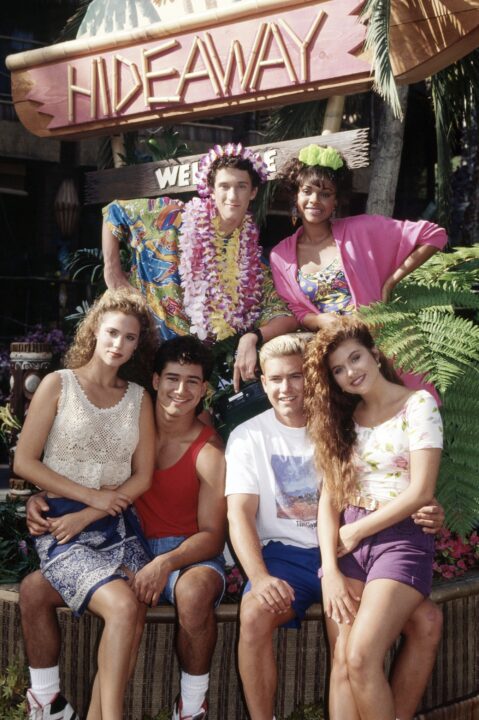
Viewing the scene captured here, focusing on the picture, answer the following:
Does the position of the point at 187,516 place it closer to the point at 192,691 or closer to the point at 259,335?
the point at 192,691

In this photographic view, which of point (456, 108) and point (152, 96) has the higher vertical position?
point (456, 108)

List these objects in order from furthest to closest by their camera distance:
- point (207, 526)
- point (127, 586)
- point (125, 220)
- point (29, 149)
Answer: point (29, 149) < point (125, 220) < point (207, 526) < point (127, 586)

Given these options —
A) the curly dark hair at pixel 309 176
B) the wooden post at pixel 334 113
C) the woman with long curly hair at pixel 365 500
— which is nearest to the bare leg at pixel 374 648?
the woman with long curly hair at pixel 365 500

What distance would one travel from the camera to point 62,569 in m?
3.24

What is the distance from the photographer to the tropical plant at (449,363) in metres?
3.52

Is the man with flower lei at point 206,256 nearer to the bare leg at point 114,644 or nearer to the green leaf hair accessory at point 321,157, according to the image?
the green leaf hair accessory at point 321,157

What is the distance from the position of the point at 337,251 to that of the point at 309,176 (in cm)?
34

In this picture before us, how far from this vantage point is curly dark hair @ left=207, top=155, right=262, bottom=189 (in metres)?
4.04

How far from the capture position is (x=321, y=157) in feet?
12.8

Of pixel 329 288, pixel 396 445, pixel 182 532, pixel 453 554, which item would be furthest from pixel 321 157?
pixel 453 554

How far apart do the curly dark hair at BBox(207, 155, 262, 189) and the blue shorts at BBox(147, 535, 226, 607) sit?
5.36 ft

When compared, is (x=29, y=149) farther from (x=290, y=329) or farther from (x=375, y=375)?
(x=375, y=375)

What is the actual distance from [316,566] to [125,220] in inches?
72.5

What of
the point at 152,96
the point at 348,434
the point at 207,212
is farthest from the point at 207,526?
the point at 152,96
